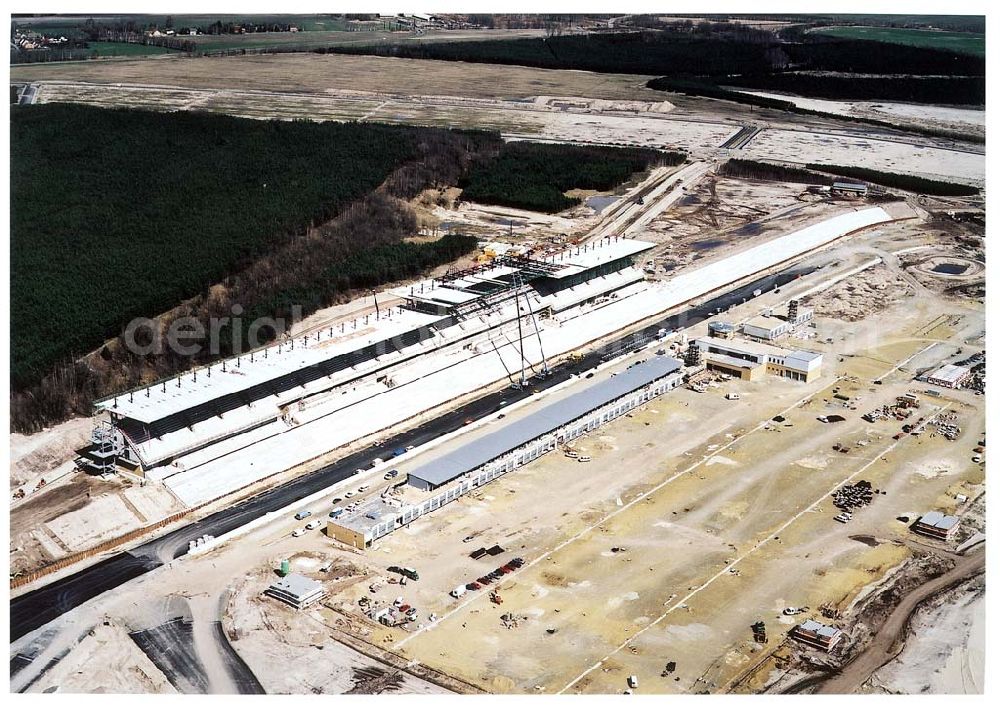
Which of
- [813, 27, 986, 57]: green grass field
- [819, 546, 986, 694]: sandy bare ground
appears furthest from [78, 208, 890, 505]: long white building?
[813, 27, 986, 57]: green grass field

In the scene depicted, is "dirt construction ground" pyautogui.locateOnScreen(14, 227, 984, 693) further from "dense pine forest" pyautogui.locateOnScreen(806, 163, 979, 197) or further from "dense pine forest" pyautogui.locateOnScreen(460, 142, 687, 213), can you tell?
"dense pine forest" pyautogui.locateOnScreen(806, 163, 979, 197)

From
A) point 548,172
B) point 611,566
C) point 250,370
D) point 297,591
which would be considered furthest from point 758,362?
point 548,172

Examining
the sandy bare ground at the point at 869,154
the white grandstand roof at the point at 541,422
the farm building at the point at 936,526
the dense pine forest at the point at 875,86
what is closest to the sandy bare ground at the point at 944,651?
the farm building at the point at 936,526

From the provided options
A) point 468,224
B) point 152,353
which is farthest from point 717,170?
point 152,353

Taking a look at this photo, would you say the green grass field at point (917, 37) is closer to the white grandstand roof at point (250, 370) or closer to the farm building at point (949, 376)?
the farm building at point (949, 376)

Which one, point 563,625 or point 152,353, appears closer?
point 563,625

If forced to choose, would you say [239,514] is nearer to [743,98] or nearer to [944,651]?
[944,651]

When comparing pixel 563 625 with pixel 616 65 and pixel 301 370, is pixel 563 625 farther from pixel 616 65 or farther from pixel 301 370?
pixel 616 65
